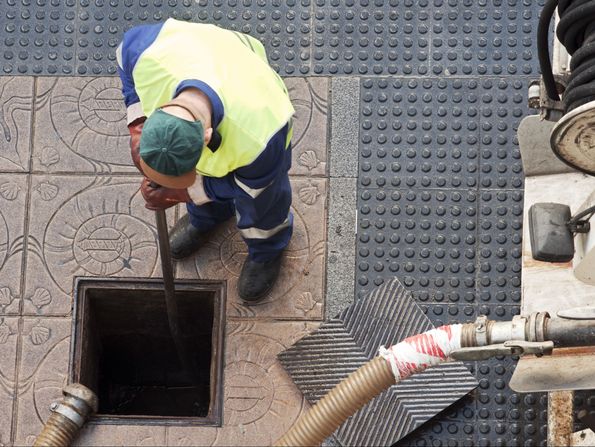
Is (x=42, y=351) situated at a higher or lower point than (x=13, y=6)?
lower

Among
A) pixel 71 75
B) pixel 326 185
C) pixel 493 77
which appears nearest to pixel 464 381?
pixel 326 185

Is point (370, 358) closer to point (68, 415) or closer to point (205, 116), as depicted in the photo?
point (68, 415)

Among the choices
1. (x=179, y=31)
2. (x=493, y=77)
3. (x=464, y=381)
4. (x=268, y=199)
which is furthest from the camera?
(x=493, y=77)

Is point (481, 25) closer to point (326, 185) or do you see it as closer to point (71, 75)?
point (326, 185)

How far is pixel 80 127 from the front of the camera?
4.95 metres

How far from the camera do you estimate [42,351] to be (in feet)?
15.5

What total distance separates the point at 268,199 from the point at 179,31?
2.26ft

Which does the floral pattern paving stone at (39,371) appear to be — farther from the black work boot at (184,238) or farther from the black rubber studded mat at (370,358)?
the black rubber studded mat at (370,358)

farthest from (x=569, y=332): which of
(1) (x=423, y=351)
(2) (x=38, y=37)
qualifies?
(2) (x=38, y=37)

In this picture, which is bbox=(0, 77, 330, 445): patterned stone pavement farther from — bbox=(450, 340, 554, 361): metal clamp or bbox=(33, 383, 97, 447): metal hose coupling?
bbox=(450, 340, 554, 361): metal clamp

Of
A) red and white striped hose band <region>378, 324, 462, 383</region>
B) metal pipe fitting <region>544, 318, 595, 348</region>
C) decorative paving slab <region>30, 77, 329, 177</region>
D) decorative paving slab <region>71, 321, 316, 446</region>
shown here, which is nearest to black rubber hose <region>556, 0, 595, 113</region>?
metal pipe fitting <region>544, 318, 595, 348</region>

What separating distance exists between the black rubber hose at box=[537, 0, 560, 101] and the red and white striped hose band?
0.91 m

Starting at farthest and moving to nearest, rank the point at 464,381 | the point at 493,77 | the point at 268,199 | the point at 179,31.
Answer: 1. the point at 493,77
2. the point at 464,381
3. the point at 268,199
4. the point at 179,31

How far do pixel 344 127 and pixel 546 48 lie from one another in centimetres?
129
